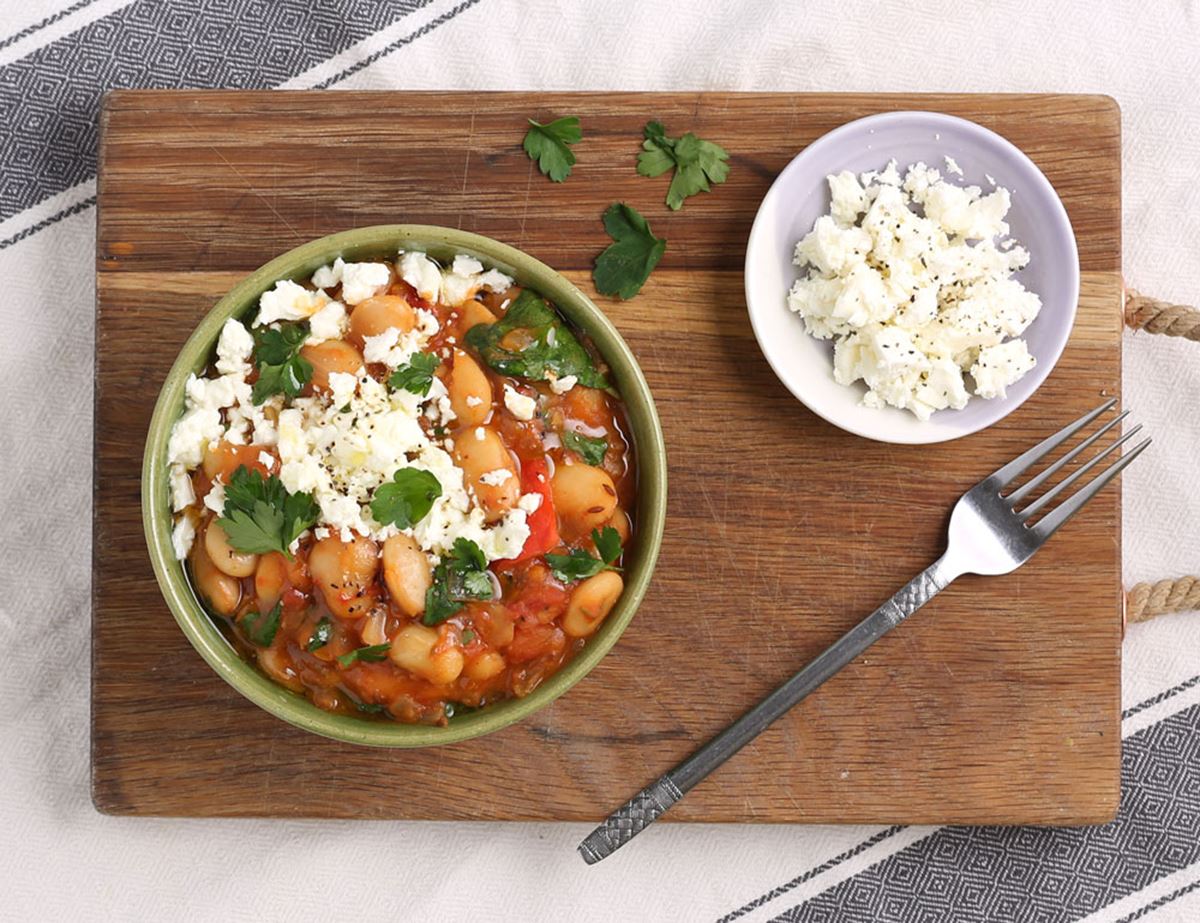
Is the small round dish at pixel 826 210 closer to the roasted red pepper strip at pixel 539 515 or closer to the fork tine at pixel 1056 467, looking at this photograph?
the fork tine at pixel 1056 467

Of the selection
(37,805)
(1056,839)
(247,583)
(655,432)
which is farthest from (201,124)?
(1056,839)

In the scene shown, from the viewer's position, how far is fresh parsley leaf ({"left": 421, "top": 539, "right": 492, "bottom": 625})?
228cm

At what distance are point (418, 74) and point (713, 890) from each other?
7.46 feet

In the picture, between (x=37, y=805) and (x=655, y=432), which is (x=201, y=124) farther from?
(x=37, y=805)

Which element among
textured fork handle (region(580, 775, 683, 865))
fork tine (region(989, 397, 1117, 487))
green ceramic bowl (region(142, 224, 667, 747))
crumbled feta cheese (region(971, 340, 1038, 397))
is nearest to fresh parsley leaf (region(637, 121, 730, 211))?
green ceramic bowl (region(142, 224, 667, 747))

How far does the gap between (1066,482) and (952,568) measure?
0.34m

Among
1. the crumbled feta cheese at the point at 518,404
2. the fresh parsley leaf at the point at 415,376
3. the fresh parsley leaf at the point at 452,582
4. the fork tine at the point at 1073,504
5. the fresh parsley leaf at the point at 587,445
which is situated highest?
the fresh parsley leaf at the point at 415,376

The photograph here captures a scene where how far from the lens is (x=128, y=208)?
2.84m

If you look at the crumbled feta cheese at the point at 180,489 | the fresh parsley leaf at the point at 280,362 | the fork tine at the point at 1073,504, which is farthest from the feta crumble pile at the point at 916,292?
the crumbled feta cheese at the point at 180,489

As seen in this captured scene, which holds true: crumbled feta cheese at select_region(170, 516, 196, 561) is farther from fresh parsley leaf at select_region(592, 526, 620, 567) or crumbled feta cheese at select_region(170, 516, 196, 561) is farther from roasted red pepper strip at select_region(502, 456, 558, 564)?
fresh parsley leaf at select_region(592, 526, 620, 567)

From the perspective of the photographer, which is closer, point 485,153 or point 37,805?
point 485,153

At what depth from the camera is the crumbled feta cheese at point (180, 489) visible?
244 centimetres

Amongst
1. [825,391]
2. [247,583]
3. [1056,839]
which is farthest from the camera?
[1056,839]

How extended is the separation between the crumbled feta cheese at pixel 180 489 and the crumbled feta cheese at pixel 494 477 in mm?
631
